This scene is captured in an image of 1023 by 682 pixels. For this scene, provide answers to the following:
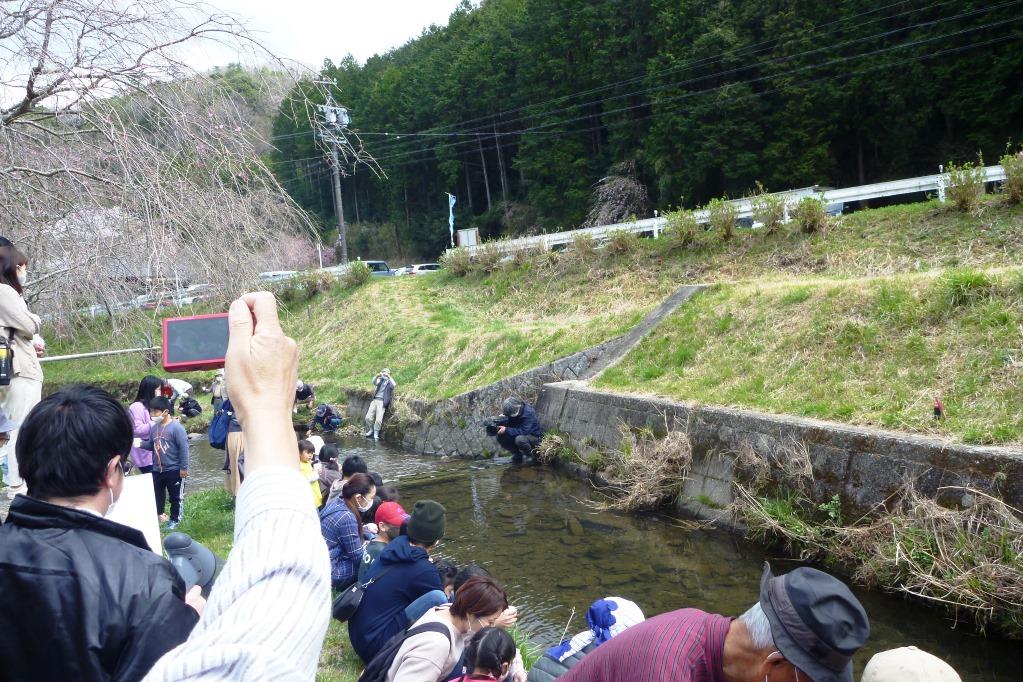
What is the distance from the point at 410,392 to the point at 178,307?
34.6ft

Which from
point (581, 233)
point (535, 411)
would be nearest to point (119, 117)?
point (535, 411)

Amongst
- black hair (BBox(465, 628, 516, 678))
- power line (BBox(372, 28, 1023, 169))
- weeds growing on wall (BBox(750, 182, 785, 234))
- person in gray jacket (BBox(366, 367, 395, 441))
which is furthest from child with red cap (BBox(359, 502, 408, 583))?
power line (BBox(372, 28, 1023, 169))

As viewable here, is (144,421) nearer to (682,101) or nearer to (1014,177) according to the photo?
(1014,177)

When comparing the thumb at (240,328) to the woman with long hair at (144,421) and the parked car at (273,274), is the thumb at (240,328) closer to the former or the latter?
the parked car at (273,274)

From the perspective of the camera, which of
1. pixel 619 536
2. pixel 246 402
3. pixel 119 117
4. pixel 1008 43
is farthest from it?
pixel 1008 43

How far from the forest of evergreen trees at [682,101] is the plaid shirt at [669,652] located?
511 cm

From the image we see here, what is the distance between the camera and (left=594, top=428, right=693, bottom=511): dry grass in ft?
29.4

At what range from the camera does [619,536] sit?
8.38 m

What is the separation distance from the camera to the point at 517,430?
1206cm

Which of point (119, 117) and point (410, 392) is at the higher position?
point (119, 117)

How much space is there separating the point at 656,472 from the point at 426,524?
4.90 meters

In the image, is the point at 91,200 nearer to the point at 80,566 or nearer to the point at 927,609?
the point at 80,566

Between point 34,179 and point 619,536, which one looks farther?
point 619,536

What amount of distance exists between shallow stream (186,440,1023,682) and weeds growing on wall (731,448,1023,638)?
0.58 ft
